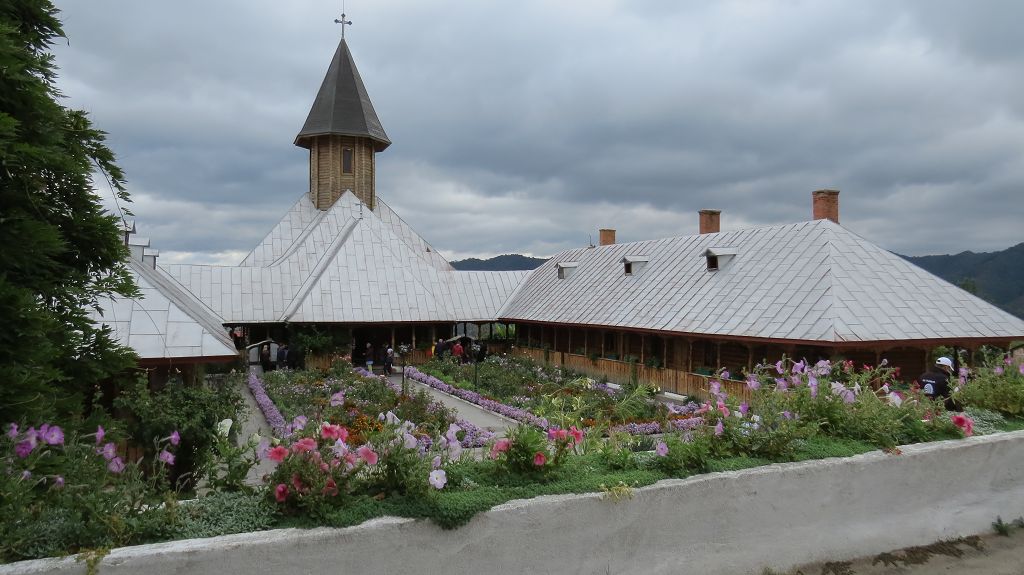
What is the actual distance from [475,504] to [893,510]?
4.26 meters

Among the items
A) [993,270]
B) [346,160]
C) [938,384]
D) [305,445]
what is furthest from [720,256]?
[993,270]

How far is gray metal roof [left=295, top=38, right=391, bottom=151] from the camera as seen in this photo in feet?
111

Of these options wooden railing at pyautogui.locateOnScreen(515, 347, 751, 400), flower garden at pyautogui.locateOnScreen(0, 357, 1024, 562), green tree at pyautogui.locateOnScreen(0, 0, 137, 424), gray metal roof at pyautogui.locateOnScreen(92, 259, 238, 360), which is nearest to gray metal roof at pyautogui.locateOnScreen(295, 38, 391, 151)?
wooden railing at pyautogui.locateOnScreen(515, 347, 751, 400)

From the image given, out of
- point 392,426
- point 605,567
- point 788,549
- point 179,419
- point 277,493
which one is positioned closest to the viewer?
point 277,493

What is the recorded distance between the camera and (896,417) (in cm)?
710

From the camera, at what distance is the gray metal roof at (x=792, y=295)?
50.5 ft

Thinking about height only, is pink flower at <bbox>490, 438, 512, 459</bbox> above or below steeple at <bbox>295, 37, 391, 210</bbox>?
below

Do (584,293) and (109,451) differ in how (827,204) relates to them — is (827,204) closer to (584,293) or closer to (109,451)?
(584,293)

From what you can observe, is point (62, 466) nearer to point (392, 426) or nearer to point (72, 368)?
point (72, 368)

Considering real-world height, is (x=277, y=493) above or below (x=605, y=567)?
above

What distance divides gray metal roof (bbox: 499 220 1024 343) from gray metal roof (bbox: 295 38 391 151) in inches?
644

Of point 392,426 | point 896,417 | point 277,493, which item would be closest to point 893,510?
point 896,417

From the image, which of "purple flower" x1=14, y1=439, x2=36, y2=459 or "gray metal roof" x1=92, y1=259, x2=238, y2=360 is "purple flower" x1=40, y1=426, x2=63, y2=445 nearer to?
"purple flower" x1=14, y1=439, x2=36, y2=459

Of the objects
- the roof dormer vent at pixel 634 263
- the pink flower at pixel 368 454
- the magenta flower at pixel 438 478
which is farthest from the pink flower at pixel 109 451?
the roof dormer vent at pixel 634 263
